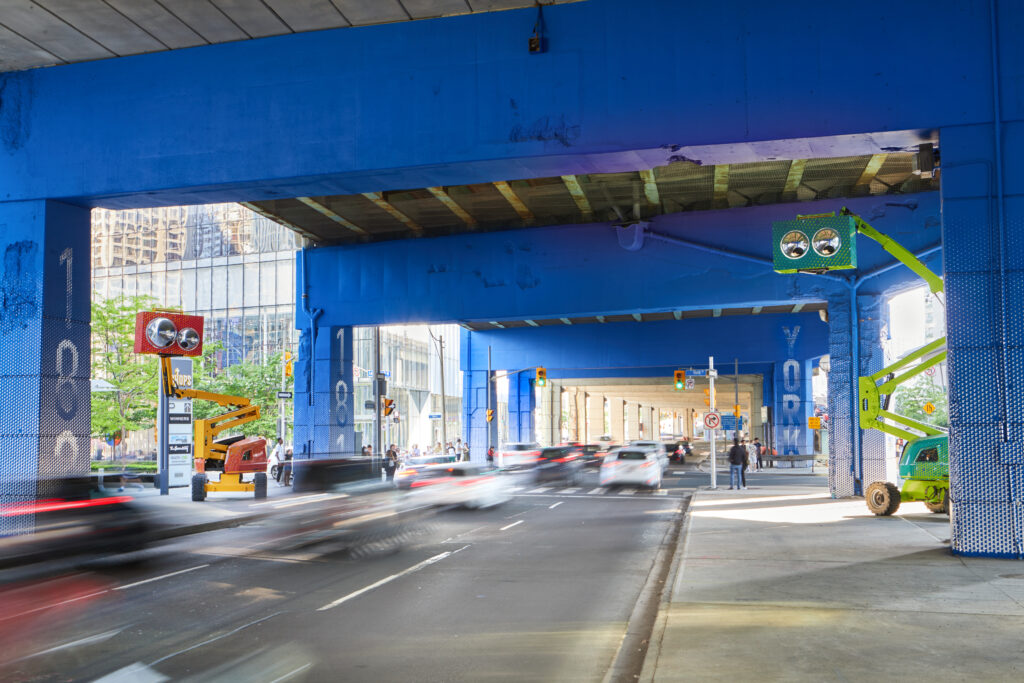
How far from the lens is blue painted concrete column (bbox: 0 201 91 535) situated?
14602 mm

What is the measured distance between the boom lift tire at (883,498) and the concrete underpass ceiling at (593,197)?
6783 mm

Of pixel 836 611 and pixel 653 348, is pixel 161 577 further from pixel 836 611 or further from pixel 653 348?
pixel 653 348

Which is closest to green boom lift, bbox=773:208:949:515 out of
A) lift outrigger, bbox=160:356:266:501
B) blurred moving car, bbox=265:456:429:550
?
blurred moving car, bbox=265:456:429:550

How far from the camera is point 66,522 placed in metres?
13.9

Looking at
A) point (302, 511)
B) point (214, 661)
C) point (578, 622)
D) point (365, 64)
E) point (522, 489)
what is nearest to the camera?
point (214, 661)

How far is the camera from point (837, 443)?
24.3 m

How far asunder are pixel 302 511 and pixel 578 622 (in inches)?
557

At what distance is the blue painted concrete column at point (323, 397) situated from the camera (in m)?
27.7

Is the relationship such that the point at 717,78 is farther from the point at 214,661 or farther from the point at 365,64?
the point at 214,661

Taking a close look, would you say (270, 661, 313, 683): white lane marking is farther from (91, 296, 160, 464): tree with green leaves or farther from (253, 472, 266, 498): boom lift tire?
(91, 296, 160, 464): tree with green leaves

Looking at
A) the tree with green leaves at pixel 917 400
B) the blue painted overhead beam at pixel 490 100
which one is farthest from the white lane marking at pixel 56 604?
the tree with green leaves at pixel 917 400

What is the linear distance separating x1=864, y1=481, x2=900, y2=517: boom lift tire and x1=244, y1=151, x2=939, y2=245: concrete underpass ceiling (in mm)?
6783

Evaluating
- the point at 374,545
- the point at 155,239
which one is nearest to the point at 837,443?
the point at 374,545

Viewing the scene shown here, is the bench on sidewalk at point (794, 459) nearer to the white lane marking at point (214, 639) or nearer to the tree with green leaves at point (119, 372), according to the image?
the tree with green leaves at point (119, 372)
